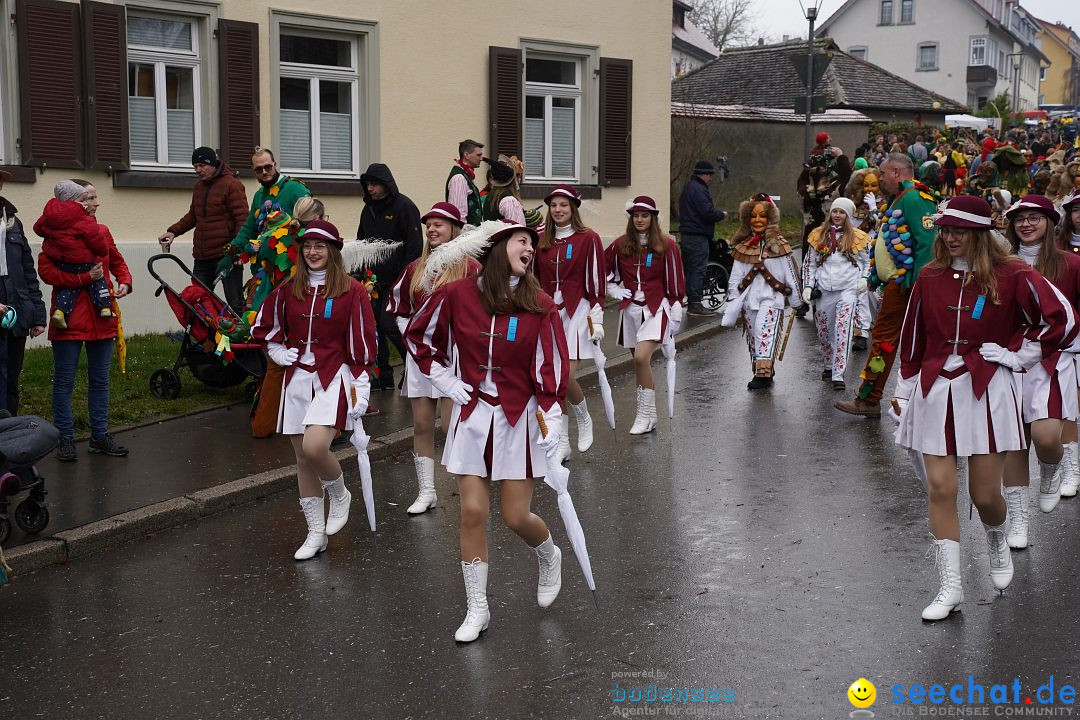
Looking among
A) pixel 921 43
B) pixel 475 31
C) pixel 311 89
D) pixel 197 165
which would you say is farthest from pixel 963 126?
pixel 921 43

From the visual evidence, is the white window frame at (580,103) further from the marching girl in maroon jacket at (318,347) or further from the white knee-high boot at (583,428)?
the marching girl in maroon jacket at (318,347)

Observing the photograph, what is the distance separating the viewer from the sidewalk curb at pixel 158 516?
689 centimetres

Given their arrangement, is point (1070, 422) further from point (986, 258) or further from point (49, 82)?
point (49, 82)

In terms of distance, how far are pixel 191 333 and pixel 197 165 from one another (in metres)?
2.06

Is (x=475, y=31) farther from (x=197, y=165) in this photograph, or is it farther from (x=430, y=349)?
(x=430, y=349)

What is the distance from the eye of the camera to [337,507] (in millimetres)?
7344

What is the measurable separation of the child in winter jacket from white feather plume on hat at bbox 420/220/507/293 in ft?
9.87

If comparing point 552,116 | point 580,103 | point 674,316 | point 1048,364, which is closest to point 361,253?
point 674,316

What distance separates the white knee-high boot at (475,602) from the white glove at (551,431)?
0.60 meters

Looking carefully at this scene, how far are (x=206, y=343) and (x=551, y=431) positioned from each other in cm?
547

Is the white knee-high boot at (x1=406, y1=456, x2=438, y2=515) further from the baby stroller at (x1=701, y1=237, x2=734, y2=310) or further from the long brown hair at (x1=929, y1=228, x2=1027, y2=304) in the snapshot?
the baby stroller at (x1=701, y1=237, x2=734, y2=310)

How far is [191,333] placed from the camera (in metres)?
10.3

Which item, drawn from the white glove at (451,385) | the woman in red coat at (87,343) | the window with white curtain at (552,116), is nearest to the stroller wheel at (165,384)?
the woman in red coat at (87,343)

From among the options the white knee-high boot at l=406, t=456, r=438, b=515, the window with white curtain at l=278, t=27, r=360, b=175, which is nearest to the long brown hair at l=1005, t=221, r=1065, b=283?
the white knee-high boot at l=406, t=456, r=438, b=515
